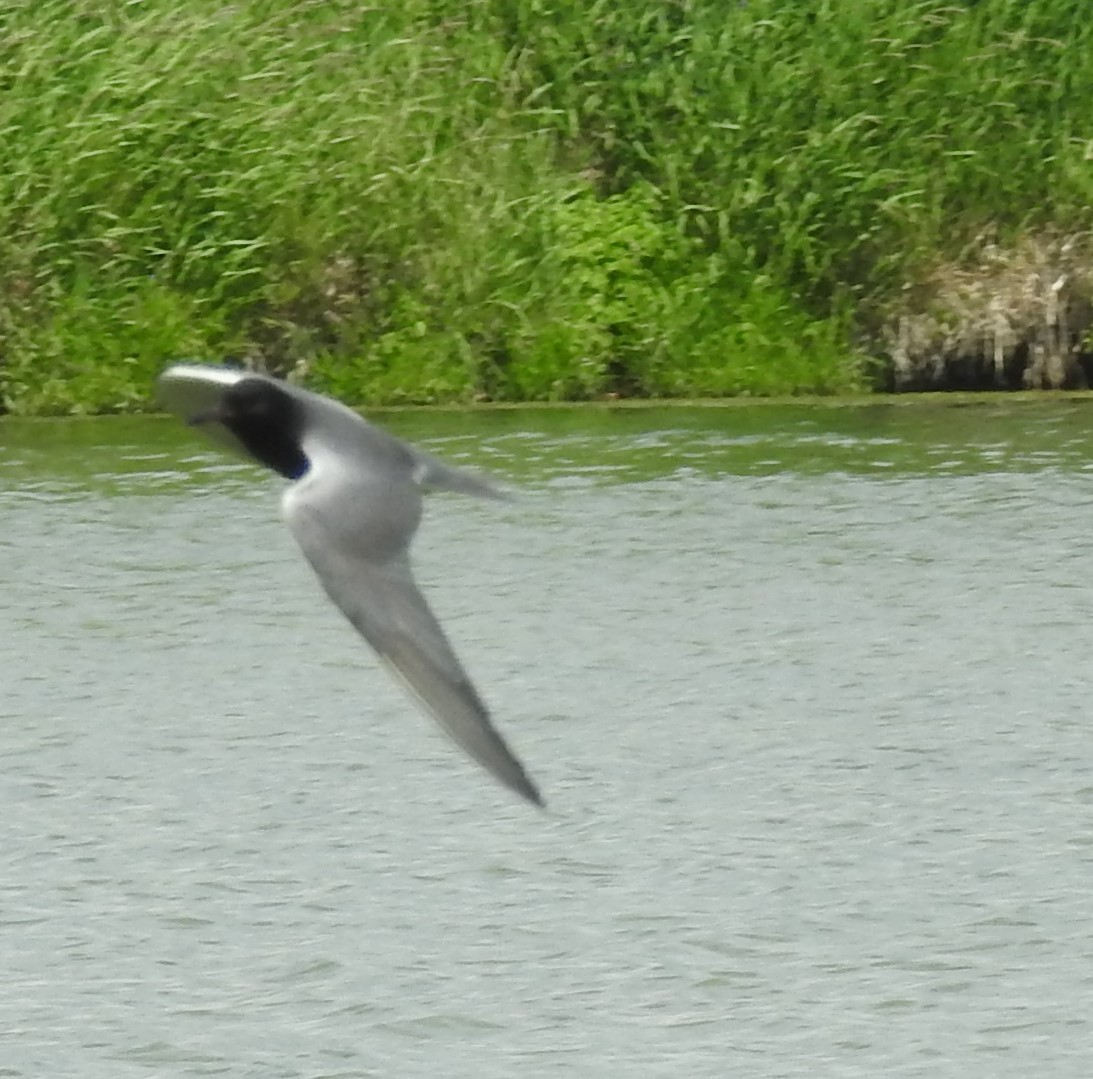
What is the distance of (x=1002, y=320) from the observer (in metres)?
12.4

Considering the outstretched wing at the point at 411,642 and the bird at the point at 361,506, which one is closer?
the outstretched wing at the point at 411,642

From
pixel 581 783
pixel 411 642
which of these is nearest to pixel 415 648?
pixel 411 642

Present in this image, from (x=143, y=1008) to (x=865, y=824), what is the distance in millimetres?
1660

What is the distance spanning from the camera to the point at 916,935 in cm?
600

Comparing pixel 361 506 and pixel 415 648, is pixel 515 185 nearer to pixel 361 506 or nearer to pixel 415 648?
pixel 361 506

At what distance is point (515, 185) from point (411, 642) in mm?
8356

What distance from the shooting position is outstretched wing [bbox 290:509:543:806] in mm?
3914

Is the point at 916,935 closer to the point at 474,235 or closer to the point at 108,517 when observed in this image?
the point at 108,517

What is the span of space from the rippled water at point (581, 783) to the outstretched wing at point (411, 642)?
1.26 meters

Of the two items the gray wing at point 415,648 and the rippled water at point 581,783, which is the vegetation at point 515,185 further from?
the gray wing at point 415,648

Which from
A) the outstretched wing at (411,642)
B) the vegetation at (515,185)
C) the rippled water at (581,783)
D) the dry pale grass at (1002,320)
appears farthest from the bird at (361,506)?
the dry pale grass at (1002,320)

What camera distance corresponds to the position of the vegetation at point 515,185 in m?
12.1

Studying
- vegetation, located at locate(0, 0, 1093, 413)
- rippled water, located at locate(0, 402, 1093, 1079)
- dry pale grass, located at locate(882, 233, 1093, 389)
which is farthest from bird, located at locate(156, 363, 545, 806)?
dry pale grass, located at locate(882, 233, 1093, 389)

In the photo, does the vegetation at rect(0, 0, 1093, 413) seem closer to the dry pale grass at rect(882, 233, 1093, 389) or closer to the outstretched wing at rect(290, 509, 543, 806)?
the dry pale grass at rect(882, 233, 1093, 389)
